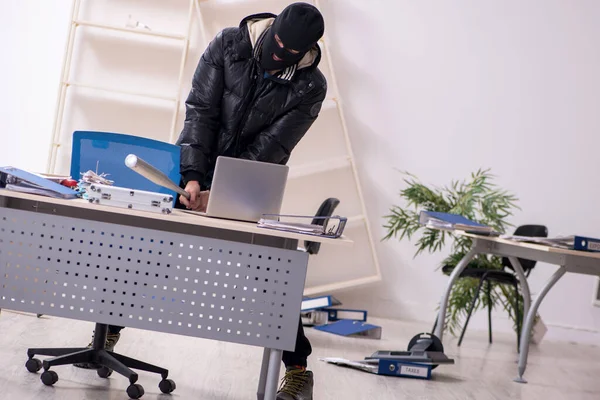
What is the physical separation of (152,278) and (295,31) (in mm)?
996

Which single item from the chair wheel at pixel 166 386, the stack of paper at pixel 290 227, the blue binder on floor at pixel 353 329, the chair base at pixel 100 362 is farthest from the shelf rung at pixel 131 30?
the stack of paper at pixel 290 227

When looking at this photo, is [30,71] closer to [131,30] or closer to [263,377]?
[131,30]

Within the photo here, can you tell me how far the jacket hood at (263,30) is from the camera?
295 centimetres

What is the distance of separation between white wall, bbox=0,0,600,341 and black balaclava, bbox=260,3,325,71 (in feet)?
10.3

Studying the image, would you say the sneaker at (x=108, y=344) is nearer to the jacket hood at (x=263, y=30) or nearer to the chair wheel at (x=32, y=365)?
the chair wheel at (x=32, y=365)

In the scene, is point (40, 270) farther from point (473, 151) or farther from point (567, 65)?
point (567, 65)

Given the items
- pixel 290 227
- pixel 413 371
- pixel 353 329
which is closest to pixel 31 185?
pixel 290 227

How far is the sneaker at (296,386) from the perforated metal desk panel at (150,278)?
1.65ft

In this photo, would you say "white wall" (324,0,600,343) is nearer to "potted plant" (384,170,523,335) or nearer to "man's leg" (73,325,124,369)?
"potted plant" (384,170,523,335)

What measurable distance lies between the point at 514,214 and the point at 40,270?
172 inches

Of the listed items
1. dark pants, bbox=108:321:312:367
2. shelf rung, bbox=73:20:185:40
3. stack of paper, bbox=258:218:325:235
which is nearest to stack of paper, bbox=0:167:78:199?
stack of paper, bbox=258:218:325:235

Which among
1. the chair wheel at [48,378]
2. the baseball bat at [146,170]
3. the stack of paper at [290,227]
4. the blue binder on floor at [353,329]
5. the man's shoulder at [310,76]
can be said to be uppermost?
the man's shoulder at [310,76]

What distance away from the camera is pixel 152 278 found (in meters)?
2.36

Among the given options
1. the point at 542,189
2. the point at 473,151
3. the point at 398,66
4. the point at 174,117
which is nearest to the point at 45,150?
the point at 174,117
